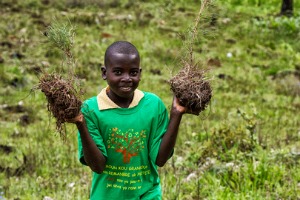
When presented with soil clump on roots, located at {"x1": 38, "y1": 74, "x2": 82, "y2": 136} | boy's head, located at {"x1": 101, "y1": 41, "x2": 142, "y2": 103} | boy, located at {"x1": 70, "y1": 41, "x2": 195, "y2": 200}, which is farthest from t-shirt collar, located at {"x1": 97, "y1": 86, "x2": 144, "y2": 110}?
soil clump on roots, located at {"x1": 38, "y1": 74, "x2": 82, "y2": 136}

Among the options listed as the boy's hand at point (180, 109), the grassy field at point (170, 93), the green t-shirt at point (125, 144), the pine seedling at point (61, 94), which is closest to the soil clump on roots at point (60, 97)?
the pine seedling at point (61, 94)

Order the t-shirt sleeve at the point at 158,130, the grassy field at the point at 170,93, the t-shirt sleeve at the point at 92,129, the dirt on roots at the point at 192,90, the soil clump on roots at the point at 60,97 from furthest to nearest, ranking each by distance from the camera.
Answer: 1. the grassy field at the point at 170,93
2. the t-shirt sleeve at the point at 158,130
3. the t-shirt sleeve at the point at 92,129
4. the dirt on roots at the point at 192,90
5. the soil clump on roots at the point at 60,97

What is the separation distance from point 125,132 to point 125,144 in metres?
0.06

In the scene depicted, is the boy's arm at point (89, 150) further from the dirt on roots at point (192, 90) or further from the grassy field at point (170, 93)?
the dirt on roots at point (192, 90)

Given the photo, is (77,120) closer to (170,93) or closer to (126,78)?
(126,78)

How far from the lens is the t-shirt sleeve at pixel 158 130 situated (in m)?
3.17

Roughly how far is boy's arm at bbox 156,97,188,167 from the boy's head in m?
0.25

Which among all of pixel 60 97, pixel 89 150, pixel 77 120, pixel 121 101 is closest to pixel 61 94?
pixel 60 97

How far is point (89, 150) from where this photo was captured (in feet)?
9.70

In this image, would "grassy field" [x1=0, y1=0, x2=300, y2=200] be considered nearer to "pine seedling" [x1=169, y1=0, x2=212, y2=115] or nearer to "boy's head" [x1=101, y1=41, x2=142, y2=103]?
"pine seedling" [x1=169, y1=0, x2=212, y2=115]

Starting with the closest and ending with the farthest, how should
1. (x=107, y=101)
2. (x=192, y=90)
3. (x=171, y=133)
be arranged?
(x=192, y=90) → (x=171, y=133) → (x=107, y=101)

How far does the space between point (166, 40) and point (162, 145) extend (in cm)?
936

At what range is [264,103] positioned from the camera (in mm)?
9273

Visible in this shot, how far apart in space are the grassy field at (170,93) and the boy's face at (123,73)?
181 mm
